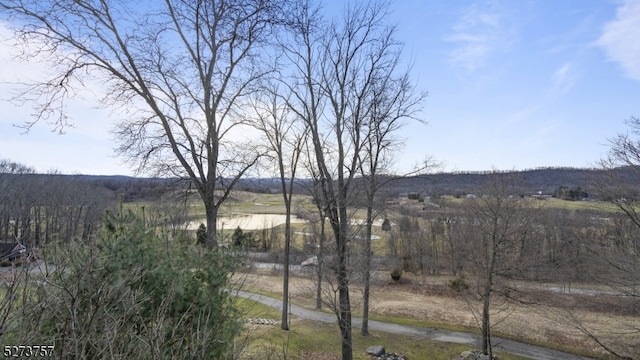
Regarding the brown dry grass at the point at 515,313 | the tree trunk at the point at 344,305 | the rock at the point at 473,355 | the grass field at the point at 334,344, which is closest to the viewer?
the tree trunk at the point at 344,305

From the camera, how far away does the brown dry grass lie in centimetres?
1881

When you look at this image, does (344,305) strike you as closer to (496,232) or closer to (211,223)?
(211,223)

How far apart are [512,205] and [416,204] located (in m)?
35.1

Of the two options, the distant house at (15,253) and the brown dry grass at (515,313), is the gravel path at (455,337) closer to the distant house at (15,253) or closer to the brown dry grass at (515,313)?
the brown dry grass at (515,313)

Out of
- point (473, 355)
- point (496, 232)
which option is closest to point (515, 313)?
Answer: point (473, 355)

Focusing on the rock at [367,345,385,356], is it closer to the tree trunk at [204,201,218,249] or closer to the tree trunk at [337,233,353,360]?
the tree trunk at [337,233,353,360]

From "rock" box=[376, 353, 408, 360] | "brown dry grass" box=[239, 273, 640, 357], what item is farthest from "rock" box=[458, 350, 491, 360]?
"rock" box=[376, 353, 408, 360]

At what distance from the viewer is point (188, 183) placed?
282 inches

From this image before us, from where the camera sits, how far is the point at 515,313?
78.9 ft

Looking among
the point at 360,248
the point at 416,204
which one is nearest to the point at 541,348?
the point at 360,248

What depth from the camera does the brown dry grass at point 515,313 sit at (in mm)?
18812

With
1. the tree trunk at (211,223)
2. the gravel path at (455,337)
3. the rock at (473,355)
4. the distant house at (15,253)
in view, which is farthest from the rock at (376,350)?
the distant house at (15,253)

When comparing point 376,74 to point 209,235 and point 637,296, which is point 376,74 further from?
point 637,296

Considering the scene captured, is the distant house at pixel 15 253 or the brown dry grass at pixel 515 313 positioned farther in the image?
the brown dry grass at pixel 515 313
